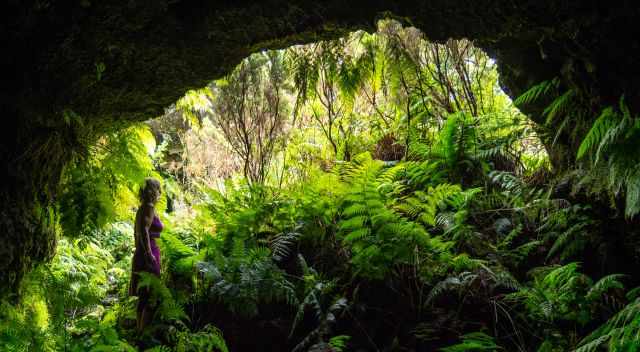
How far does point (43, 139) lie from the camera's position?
2365 millimetres

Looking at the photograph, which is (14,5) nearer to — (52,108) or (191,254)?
(52,108)

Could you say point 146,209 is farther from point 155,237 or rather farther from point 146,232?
point 155,237

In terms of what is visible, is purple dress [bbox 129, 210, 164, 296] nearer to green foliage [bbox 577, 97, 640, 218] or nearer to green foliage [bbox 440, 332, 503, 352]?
green foliage [bbox 440, 332, 503, 352]

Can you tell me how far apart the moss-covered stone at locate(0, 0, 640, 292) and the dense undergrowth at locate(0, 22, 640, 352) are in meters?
0.24

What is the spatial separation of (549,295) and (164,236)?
3.62m

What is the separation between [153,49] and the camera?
2414 millimetres

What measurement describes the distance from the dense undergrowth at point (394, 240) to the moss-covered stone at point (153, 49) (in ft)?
0.77

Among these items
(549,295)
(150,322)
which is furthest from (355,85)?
(150,322)

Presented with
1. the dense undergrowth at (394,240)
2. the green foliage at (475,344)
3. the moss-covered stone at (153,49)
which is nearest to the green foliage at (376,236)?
the dense undergrowth at (394,240)

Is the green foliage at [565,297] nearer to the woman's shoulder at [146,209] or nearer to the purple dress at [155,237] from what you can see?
the purple dress at [155,237]

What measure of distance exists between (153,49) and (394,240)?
96.2 inches

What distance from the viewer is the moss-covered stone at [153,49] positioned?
214 centimetres

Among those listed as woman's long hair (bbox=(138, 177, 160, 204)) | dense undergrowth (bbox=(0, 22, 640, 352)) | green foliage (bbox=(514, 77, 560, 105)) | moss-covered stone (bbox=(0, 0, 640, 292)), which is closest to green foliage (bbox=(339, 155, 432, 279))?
dense undergrowth (bbox=(0, 22, 640, 352))

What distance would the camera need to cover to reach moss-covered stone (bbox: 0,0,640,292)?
7.03 feet
